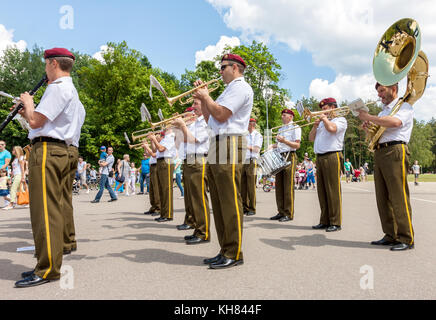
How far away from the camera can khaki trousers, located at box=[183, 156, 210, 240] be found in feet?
18.5

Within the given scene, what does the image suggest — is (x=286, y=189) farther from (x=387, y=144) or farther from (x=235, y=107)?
(x=235, y=107)

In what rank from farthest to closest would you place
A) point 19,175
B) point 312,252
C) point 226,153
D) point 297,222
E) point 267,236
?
point 19,175 → point 297,222 → point 267,236 → point 312,252 → point 226,153

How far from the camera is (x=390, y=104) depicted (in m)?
5.19

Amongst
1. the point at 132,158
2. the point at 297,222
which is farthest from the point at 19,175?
the point at 132,158

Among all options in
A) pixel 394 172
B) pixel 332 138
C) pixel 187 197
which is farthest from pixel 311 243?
pixel 187 197

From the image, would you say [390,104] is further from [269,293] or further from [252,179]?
[252,179]

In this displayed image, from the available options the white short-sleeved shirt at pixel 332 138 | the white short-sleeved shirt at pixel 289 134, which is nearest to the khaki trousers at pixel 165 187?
the white short-sleeved shirt at pixel 289 134

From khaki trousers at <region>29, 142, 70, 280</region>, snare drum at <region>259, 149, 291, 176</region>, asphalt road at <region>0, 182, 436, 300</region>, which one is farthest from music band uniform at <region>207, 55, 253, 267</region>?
snare drum at <region>259, 149, 291, 176</region>

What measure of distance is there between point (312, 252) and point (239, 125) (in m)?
1.91

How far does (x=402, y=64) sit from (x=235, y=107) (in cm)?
255

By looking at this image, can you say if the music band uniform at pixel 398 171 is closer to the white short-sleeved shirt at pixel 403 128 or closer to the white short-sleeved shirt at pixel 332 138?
the white short-sleeved shirt at pixel 403 128

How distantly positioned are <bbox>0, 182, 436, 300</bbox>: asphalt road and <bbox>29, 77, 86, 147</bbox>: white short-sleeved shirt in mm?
1463

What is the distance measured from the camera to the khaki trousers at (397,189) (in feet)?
15.6

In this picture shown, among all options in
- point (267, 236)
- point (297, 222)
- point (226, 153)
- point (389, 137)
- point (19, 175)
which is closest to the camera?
point (226, 153)
